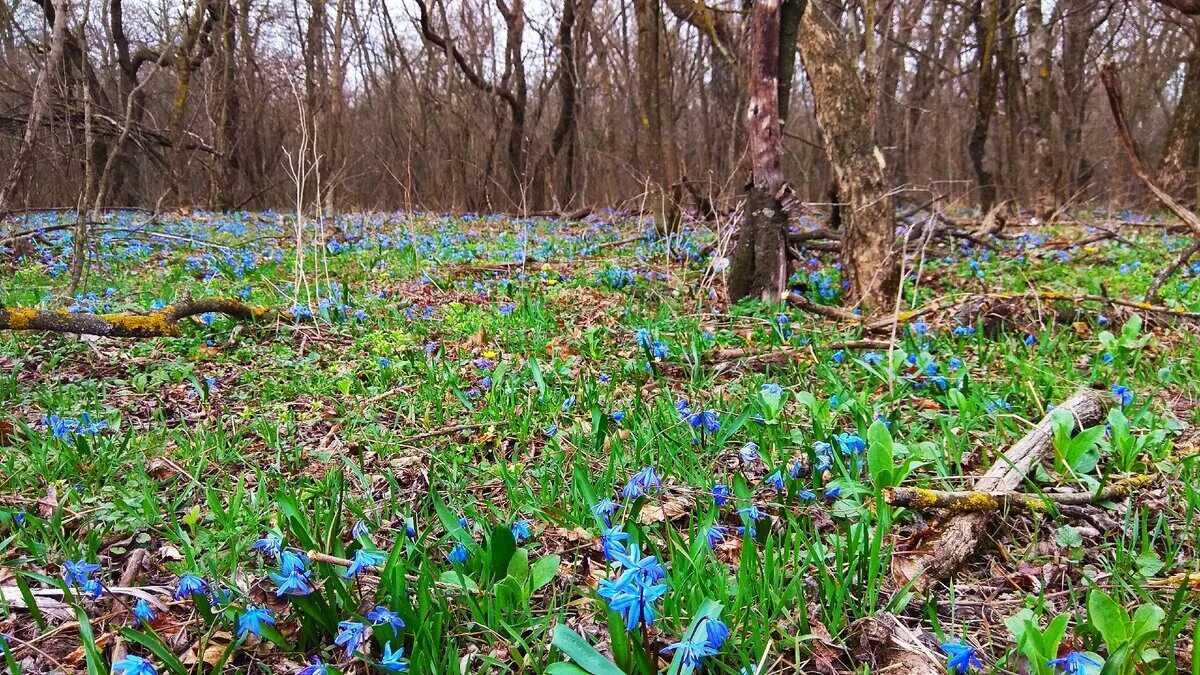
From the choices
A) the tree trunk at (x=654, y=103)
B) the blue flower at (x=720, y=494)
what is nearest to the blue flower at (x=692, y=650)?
the blue flower at (x=720, y=494)

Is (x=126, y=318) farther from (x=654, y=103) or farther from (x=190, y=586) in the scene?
(x=654, y=103)

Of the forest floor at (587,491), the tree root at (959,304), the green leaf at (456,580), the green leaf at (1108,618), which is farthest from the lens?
the tree root at (959,304)

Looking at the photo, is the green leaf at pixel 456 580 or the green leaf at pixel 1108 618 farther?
the green leaf at pixel 456 580

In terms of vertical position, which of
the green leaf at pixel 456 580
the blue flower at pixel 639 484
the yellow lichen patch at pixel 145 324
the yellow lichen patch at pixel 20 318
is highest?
the yellow lichen patch at pixel 20 318

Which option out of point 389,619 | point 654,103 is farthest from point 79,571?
point 654,103

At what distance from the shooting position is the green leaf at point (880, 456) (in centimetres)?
190

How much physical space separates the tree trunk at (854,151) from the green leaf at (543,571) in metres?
3.23

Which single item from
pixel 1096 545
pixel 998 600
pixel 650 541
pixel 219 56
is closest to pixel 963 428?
pixel 1096 545

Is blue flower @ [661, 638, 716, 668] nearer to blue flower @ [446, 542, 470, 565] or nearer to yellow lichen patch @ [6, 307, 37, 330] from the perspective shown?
blue flower @ [446, 542, 470, 565]

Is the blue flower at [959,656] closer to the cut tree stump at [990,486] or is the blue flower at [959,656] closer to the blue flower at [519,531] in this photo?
the cut tree stump at [990,486]

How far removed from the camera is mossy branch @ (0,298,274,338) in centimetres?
301

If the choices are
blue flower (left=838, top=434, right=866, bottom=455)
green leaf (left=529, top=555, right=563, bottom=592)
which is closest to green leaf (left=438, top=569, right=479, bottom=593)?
green leaf (left=529, top=555, right=563, bottom=592)

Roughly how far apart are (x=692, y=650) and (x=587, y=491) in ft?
2.65

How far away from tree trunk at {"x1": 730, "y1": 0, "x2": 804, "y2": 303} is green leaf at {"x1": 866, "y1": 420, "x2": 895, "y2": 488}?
2.38 metres
